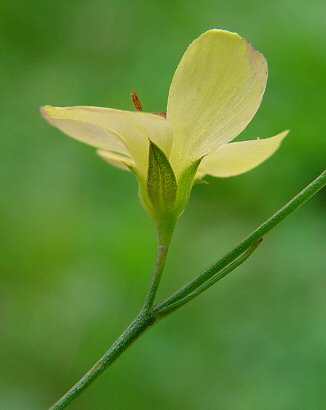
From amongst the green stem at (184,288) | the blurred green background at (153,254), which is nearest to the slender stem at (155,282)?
the green stem at (184,288)

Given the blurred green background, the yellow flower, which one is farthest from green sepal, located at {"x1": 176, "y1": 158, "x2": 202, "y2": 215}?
the blurred green background

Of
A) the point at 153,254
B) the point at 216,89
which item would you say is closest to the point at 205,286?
the point at 216,89

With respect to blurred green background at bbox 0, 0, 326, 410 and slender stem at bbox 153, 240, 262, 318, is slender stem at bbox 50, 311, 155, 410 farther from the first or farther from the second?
blurred green background at bbox 0, 0, 326, 410

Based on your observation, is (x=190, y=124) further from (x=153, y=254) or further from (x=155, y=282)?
(x=153, y=254)

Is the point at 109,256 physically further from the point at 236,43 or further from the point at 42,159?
the point at 236,43

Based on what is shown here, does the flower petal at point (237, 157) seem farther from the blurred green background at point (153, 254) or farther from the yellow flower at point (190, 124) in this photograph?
the blurred green background at point (153, 254)

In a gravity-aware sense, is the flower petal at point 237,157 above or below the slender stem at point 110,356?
above
